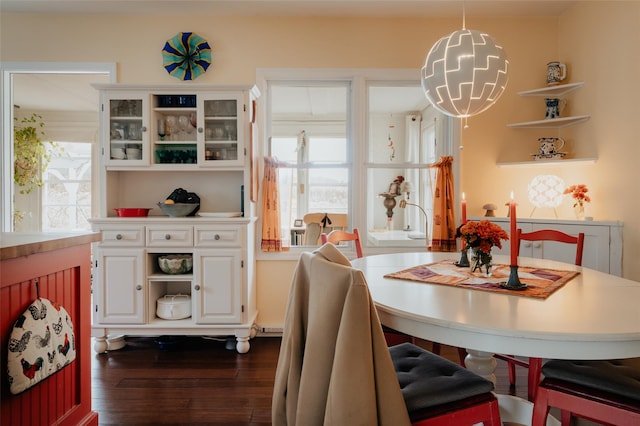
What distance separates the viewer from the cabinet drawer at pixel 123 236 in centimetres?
269

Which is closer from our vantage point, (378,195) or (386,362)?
(386,362)

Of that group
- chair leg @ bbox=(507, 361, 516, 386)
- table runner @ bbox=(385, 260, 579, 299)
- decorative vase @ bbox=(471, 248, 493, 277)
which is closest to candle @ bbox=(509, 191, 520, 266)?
table runner @ bbox=(385, 260, 579, 299)

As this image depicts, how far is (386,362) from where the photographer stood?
1.01 metres

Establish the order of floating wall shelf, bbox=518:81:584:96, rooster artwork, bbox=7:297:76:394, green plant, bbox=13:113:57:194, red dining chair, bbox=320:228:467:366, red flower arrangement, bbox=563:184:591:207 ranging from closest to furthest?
rooster artwork, bbox=7:297:76:394 < red dining chair, bbox=320:228:467:366 < red flower arrangement, bbox=563:184:591:207 < floating wall shelf, bbox=518:81:584:96 < green plant, bbox=13:113:57:194

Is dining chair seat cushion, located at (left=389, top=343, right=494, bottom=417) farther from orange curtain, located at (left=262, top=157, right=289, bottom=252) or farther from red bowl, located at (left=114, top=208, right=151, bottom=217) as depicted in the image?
red bowl, located at (left=114, top=208, right=151, bottom=217)

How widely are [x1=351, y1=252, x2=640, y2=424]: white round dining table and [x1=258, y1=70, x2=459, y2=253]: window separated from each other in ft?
5.53

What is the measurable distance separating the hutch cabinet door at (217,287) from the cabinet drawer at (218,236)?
5cm

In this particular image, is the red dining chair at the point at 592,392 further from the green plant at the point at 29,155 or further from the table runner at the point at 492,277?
the green plant at the point at 29,155

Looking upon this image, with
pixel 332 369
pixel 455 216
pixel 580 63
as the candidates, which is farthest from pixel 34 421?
pixel 580 63

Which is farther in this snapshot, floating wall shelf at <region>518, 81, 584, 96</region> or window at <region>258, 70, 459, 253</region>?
window at <region>258, 70, 459, 253</region>

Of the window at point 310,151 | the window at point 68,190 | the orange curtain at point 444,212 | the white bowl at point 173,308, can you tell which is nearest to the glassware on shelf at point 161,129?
the window at point 310,151

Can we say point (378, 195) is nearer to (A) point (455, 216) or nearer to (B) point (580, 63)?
(A) point (455, 216)

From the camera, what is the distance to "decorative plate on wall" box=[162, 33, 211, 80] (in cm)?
303

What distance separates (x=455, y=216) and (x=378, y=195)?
0.67 m
